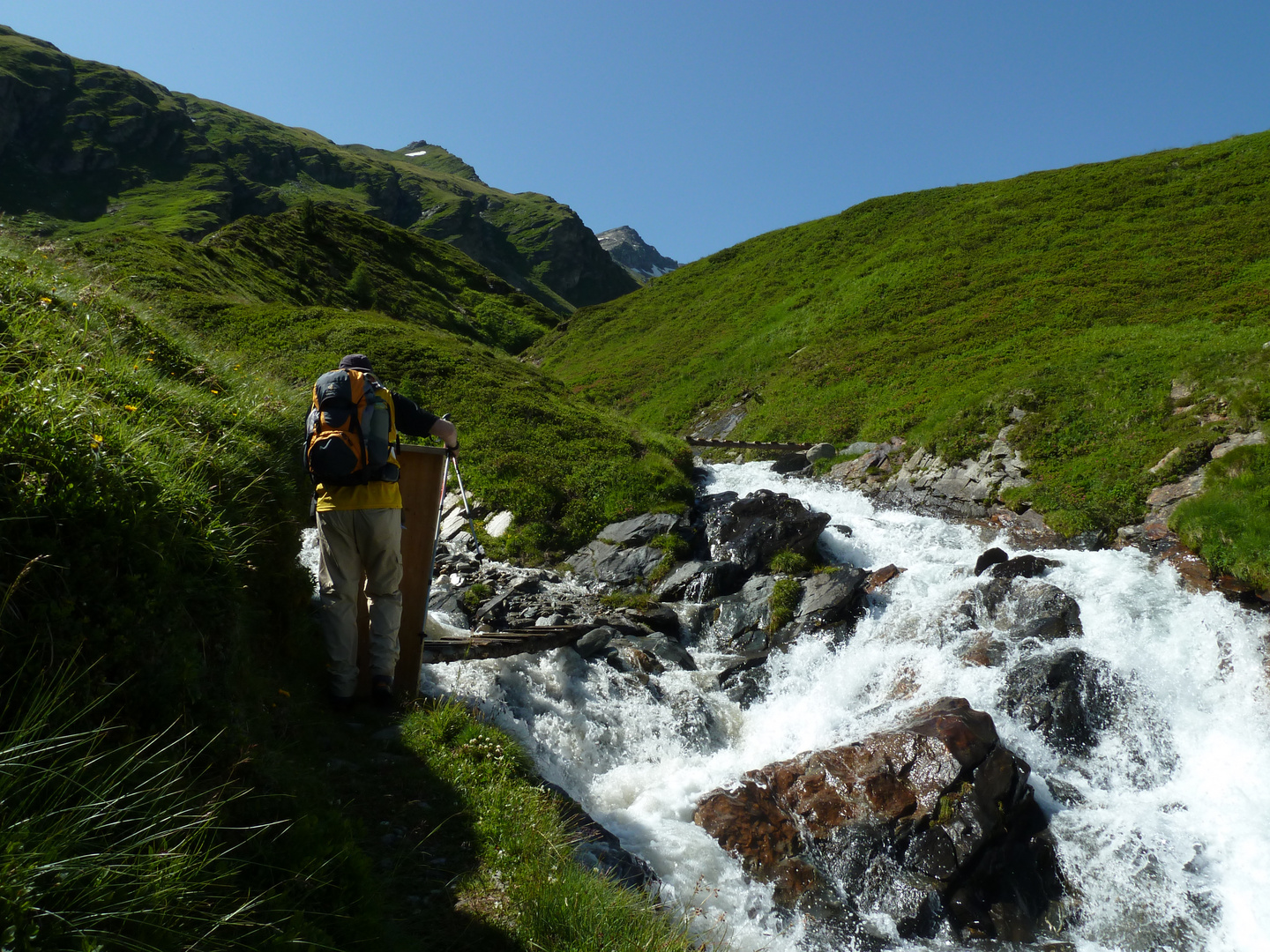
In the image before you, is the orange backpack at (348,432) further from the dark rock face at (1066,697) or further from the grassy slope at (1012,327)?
the grassy slope at (1012,327)

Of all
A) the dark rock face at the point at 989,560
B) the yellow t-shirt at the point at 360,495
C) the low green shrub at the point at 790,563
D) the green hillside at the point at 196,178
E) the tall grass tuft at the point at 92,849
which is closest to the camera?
the tall grass tuft at the point at 92,849

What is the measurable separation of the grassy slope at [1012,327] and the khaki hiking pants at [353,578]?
14919mm

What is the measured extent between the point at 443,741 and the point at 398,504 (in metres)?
2.19

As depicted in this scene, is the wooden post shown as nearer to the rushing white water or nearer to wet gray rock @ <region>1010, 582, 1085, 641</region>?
the rushing white water

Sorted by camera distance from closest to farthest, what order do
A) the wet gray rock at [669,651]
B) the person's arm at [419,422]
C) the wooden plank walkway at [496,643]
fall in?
the person's arm at [419,422]
the wooden plank walkway at [496,643]
the wet gray rock at [669,651]

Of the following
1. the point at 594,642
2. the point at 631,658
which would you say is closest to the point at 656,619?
the point at 631,658

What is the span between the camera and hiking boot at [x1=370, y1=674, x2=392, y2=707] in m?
6.43

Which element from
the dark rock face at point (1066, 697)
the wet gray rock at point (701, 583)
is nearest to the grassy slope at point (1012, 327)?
the dark rock face at point (1066, 697)

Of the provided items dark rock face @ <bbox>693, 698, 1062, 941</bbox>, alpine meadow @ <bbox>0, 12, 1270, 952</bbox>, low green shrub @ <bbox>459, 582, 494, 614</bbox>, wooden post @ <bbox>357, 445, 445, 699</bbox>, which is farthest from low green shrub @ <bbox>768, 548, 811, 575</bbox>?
wooden post @ <bbox>357, 445, 445, 699</bbox>

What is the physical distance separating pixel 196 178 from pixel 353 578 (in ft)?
524

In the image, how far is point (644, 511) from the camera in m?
17.3

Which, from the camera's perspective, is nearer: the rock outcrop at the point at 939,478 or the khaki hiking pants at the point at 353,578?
the khaki hiking pants at the point at 353,578

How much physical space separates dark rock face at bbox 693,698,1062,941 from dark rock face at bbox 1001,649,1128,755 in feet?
4.99

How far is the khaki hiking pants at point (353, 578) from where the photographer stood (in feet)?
19.6
